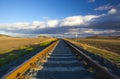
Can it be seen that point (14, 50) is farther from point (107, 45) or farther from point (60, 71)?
point (107, 45)

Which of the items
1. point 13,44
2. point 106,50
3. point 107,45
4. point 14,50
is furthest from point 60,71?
point 107,45

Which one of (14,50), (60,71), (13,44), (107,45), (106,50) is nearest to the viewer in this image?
(60,71)

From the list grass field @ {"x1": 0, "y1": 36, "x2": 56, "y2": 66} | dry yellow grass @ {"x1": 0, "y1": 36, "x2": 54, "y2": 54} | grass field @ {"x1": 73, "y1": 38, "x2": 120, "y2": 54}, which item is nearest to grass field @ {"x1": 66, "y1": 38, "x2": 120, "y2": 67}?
grass field @ {"x1": 73, "y1": 38, "x2": 120, "y2": 54}

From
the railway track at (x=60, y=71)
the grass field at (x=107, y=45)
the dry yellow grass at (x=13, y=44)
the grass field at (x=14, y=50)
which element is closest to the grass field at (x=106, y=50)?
the grass field at (x=107, y=45)

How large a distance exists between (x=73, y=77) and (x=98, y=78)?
2.52 feet

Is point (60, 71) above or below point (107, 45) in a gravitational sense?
above

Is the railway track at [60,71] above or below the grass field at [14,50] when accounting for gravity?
above

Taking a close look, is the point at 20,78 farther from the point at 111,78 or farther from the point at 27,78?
the point at 111,78

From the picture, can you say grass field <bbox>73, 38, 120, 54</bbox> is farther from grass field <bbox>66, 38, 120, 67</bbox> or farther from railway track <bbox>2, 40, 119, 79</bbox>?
railway track <bbox>2, 40, 119, 79</bbox>

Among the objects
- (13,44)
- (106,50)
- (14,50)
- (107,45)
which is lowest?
(107,45)

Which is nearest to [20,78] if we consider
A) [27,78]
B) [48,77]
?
[27,78]

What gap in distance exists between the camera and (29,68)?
8.30m

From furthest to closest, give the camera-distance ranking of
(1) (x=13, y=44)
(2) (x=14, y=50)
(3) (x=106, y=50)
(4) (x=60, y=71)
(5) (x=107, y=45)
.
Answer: (5) (x=107, y=45)
(1) (x=13, y=44)
(3) (x=106, y=50)
(2) (x=14, y=50)
(4) (x=60, y=71)

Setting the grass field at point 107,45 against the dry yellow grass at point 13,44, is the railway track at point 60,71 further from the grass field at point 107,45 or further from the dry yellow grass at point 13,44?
the grass field at point 107,45
